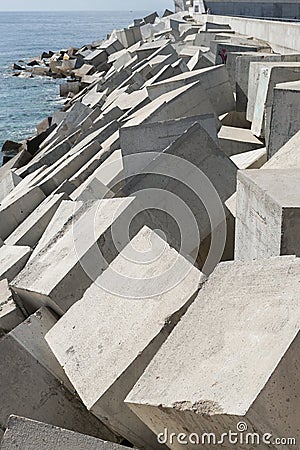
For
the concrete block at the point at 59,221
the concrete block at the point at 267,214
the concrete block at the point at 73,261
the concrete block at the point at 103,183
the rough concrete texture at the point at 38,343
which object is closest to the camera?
the concrete block at the point at 267,214

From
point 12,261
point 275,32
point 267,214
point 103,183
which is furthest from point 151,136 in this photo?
point 275,32

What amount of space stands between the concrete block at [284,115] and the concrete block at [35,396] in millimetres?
2362

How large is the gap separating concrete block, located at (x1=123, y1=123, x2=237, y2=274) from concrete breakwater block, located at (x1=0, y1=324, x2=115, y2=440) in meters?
0.99

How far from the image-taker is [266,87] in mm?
4910

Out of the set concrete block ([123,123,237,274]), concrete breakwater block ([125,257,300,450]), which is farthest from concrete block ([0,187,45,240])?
concrete breakwater block ([125,257,300,450])

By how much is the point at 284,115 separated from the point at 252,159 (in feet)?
1.36

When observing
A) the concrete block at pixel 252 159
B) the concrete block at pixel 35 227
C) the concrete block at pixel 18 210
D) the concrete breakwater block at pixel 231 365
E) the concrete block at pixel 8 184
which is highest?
the concrete breakwater block at pixel 231 365

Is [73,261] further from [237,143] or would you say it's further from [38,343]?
[237,143]

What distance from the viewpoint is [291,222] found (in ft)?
7.65

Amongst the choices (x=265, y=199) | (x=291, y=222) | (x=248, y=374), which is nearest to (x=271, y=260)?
(x=291, y=222)

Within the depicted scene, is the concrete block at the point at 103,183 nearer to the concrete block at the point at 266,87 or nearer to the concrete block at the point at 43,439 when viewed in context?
the concrete block at the point at 266,87

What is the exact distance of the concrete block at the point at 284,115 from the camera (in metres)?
3.88

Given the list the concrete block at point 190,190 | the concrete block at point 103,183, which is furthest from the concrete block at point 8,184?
the concrete block at point 190,190

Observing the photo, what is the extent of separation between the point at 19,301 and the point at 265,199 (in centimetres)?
152
